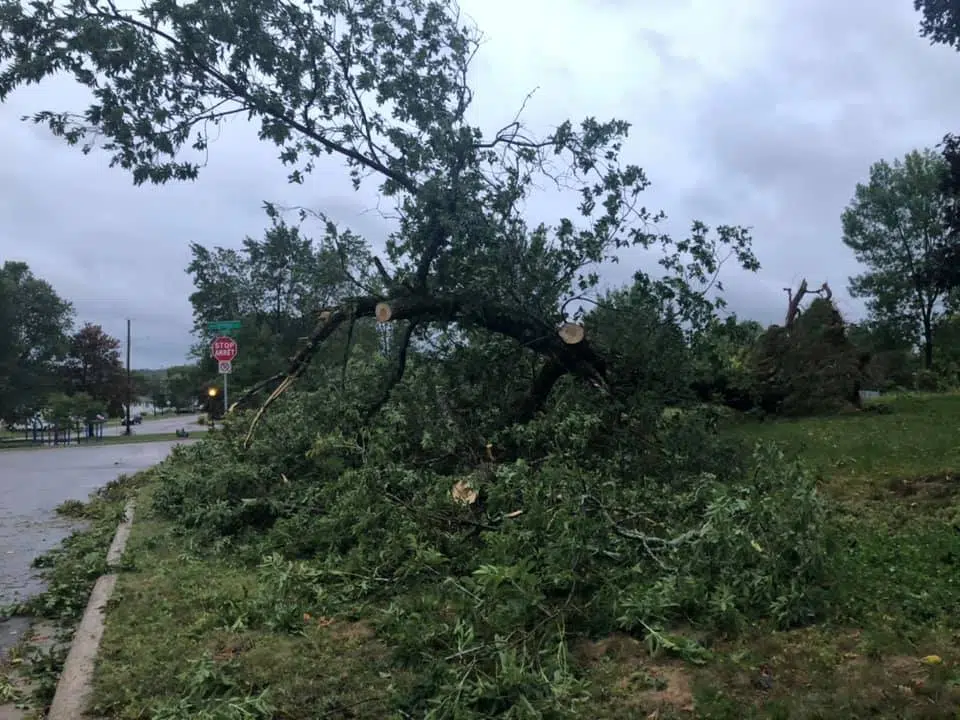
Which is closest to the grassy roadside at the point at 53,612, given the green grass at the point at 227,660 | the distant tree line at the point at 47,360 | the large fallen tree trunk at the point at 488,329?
the green grass at the point at 227,660

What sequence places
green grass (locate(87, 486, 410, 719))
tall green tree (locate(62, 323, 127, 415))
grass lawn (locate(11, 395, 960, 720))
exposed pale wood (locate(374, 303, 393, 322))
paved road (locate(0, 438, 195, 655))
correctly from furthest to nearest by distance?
tall green tree (locate(62, 323, 127, 415))
exposed pale wood (locate(374, 303, 393, 322))
paved road (locate(0, 438, 195, 655))
green grass (locate(87, 486, 410, 719))
grass lawn (locate(11, 395, 960, 720))

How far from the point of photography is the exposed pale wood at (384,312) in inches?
308

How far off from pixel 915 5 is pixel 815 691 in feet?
31.0

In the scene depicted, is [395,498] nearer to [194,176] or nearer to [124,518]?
[194,176]

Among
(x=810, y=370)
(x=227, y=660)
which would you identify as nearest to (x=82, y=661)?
(x=227, y=660)

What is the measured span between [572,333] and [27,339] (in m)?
49.8

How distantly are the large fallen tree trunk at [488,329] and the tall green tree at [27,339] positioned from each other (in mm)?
42665

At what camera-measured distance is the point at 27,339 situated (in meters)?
48.9

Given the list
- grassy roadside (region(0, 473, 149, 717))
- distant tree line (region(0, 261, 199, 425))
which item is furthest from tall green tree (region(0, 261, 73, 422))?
grassy roadside (region(0, 473, 149, 717))

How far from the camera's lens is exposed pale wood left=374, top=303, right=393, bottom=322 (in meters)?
7.82

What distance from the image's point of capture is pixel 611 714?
322cm

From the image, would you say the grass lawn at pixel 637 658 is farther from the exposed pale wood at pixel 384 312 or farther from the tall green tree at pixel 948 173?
the tall green tree at pixel 948 173

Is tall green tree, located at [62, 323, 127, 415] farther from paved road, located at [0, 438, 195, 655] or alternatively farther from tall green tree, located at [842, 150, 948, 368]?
tall green tree, located at [842, 150, 948, 368]

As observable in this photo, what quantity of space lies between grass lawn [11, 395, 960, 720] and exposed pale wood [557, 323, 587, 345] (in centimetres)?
289
